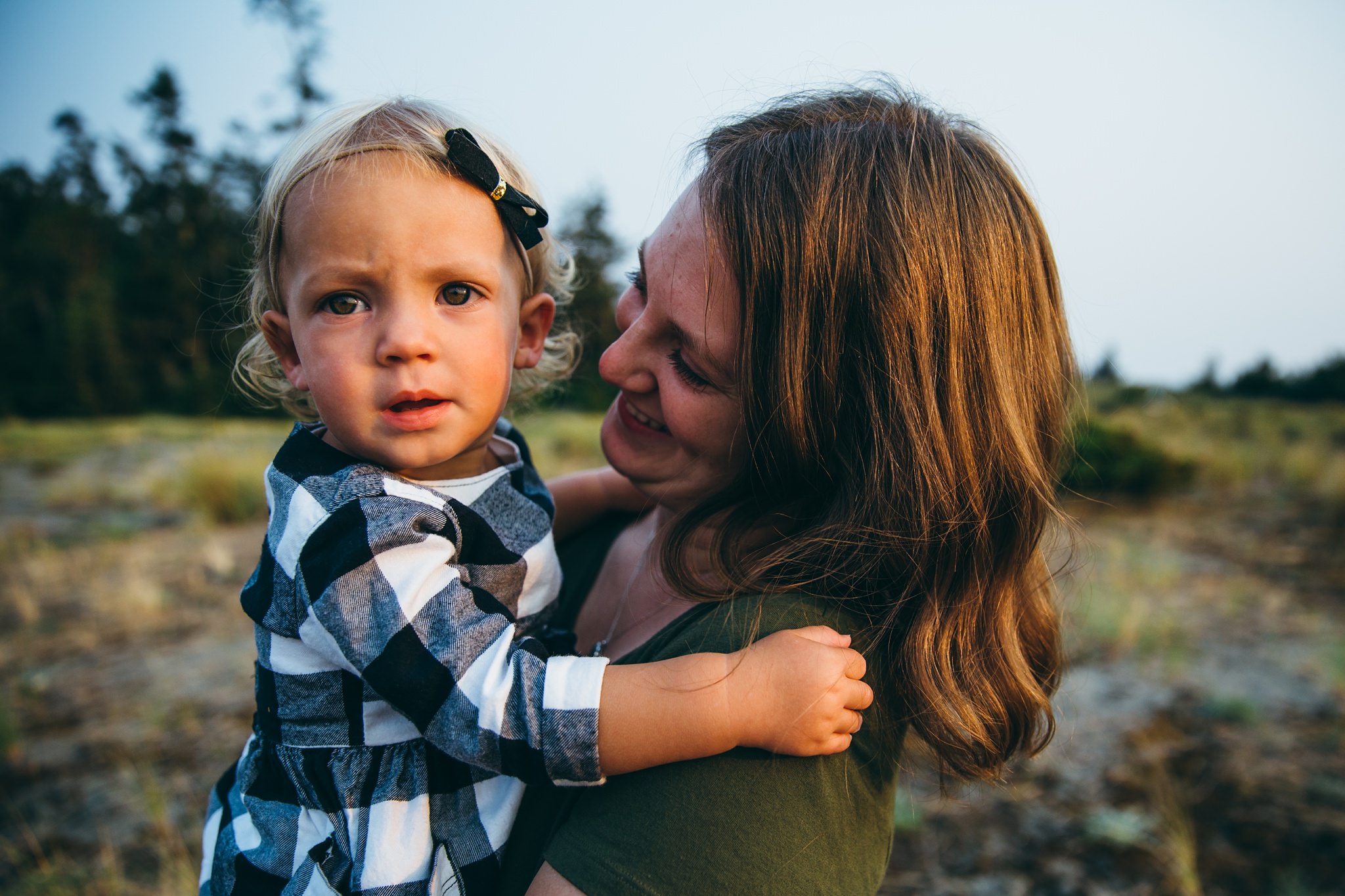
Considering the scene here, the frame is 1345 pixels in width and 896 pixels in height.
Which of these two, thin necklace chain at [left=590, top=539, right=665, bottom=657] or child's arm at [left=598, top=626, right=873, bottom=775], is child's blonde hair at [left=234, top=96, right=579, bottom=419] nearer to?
thin necklace chain at [left=590, top=539, right=665, bottom=657]

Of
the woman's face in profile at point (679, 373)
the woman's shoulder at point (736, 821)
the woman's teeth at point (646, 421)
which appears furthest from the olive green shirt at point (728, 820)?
the woman's teeth at point (646, 421)

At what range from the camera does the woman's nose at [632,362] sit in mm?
1668

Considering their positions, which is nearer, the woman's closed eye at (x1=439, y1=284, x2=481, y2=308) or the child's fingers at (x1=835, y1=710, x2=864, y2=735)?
the child's fingers at (x1=835, y1=710, x2=864, y2=735)

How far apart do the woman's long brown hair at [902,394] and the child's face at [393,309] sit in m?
0.49

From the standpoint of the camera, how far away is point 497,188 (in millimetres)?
1623

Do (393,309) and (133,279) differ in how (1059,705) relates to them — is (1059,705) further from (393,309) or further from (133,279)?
(133,279)

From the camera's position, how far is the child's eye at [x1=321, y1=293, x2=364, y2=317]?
4.82 feet

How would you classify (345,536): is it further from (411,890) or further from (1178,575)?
(1178,575)

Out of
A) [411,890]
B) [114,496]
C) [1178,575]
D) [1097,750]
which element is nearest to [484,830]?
[411,890]

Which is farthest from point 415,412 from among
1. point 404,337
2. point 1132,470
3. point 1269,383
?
point 1269,383

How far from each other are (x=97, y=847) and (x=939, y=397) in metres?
4.41

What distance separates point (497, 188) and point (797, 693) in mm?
1175

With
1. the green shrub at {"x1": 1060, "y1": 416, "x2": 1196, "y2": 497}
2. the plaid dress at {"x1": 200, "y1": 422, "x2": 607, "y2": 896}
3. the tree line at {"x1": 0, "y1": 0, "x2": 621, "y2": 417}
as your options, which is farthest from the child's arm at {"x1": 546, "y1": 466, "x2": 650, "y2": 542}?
the tree line at {"x1": 0, "y1": 0, "x2": 621, "y2": 417}

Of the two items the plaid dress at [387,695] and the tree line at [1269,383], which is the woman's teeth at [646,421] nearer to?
the plaid dress at [387,695]
